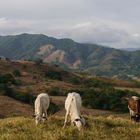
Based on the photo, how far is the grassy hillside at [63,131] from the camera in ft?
51.1

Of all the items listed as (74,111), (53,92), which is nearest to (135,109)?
(74,111)

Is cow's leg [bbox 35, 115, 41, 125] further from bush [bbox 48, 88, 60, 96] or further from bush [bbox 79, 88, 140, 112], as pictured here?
bush [bbox 48, 88, 60, 96]

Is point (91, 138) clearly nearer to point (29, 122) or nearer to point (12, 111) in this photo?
point (29, 122)

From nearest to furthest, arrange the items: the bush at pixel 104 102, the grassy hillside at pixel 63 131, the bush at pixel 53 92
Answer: the grassy hillside at pixel 63 131 → the bush at pixel 104 102 → the bush at pixel 53 92

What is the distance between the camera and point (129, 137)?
16.2m

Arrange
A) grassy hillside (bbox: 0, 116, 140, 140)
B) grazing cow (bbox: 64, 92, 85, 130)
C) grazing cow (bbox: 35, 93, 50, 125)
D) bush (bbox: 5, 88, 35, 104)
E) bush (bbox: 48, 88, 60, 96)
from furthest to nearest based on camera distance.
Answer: bush (bbox: 48, 88, 60, 96) → bush (bbox: 5, 88, 35, 104) → grazing cow (bbox: 35, 93, 50, 125) → grazing cow (bbox: 64, 92, 85, 130) → grassy hillside (bbox: 0, 116, 140, 140)

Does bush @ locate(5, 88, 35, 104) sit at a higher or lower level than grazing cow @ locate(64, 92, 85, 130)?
lower

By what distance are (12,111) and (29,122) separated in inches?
1005

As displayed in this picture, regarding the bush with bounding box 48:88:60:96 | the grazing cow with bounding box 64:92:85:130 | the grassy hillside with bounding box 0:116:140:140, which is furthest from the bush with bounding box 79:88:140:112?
the grazing cow with bounding box 64:92:85:130

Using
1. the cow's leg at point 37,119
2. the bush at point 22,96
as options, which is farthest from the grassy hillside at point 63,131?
the bush at point 22,96

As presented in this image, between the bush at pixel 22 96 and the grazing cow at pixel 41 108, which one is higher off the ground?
the grazing cow at pixel 41 108

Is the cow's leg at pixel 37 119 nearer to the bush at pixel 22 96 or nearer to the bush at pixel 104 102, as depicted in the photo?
the bush at pixel 22 96

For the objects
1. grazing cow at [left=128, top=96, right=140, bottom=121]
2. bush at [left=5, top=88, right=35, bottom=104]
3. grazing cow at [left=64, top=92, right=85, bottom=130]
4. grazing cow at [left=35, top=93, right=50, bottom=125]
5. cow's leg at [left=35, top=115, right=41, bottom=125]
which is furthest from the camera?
bush at [left=5, top=88, right=35, bottom=104]

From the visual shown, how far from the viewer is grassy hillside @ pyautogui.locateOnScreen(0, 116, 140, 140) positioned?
1557 centimetres
